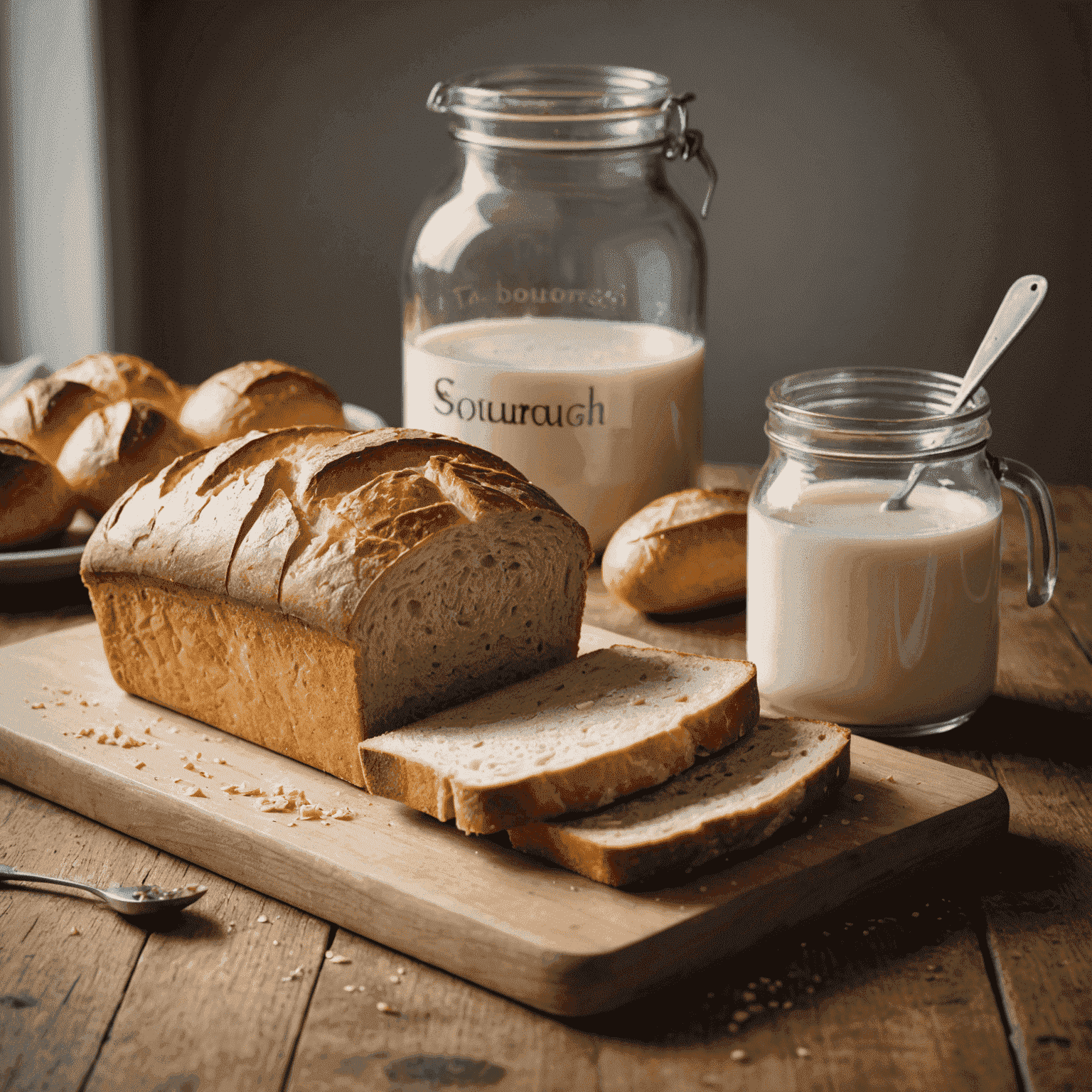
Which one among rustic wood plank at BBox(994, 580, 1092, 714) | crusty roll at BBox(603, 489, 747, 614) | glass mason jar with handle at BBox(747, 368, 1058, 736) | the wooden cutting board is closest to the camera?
the wooden cutting board

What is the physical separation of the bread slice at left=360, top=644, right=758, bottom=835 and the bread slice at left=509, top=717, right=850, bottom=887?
0.02 m

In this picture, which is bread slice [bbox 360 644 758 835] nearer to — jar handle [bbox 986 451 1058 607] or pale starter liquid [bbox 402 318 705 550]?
jar handle [bbox 986 451 1058 607]

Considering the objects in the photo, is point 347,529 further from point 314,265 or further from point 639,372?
point 314,265

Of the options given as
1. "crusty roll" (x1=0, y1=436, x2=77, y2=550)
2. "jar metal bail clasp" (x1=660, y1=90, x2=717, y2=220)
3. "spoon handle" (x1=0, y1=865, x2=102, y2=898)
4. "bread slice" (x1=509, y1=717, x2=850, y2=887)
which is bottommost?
"spoon handle" (x1=0, y1=865, x2=102, y2=898)

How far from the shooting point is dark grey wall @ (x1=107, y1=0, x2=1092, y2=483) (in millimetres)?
3836

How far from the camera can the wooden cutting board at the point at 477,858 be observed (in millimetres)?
1205

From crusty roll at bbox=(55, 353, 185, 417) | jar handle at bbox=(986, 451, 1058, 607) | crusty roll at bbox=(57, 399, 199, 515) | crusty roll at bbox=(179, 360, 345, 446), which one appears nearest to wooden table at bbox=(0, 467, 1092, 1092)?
jar handle at bbox=(986, 451, 1058, 607)

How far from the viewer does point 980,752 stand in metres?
1.73

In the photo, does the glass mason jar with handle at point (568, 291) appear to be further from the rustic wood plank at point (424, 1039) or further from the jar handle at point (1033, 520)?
the rustic wood plank at point (424, 1039)

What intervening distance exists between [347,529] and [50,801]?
1.69ft

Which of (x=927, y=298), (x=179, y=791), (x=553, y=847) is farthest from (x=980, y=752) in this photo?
(x=927, y=298)

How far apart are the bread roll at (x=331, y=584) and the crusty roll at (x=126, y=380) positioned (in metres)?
0.82

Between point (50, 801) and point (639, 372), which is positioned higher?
point (639, 372)

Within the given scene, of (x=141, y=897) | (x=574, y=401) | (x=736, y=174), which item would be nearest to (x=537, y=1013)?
(x=141, y=897)
